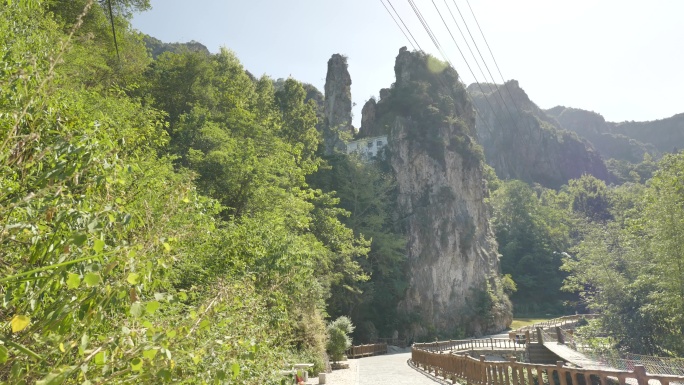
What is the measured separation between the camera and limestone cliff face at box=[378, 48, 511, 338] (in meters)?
41.6

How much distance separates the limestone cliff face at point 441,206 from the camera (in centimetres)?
4162

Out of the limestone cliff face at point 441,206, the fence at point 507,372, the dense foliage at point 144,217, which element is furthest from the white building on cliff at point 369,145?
the fence at point 507,372

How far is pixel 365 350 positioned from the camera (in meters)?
29.4

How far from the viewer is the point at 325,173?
3975 centimetres

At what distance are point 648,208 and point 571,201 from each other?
69437 mm

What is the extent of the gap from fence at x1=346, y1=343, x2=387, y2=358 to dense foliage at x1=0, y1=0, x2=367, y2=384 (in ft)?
17.7

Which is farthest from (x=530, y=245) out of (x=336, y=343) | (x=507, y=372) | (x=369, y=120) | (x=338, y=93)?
(x=507, y=372)

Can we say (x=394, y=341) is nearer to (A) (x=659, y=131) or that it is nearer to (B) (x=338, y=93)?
(B) (x=338, y=93)

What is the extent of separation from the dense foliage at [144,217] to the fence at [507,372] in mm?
4981

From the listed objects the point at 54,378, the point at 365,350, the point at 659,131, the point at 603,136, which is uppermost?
the point at 659,131

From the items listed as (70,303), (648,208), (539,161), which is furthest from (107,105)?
(539,161)

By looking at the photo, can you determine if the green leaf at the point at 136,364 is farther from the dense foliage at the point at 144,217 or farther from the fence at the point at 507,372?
the fence at the point at 507,372

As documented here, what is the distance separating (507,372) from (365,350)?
69.4 feet

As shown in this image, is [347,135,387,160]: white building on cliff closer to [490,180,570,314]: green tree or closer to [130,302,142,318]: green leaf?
[490,180,570,314]: green tree
